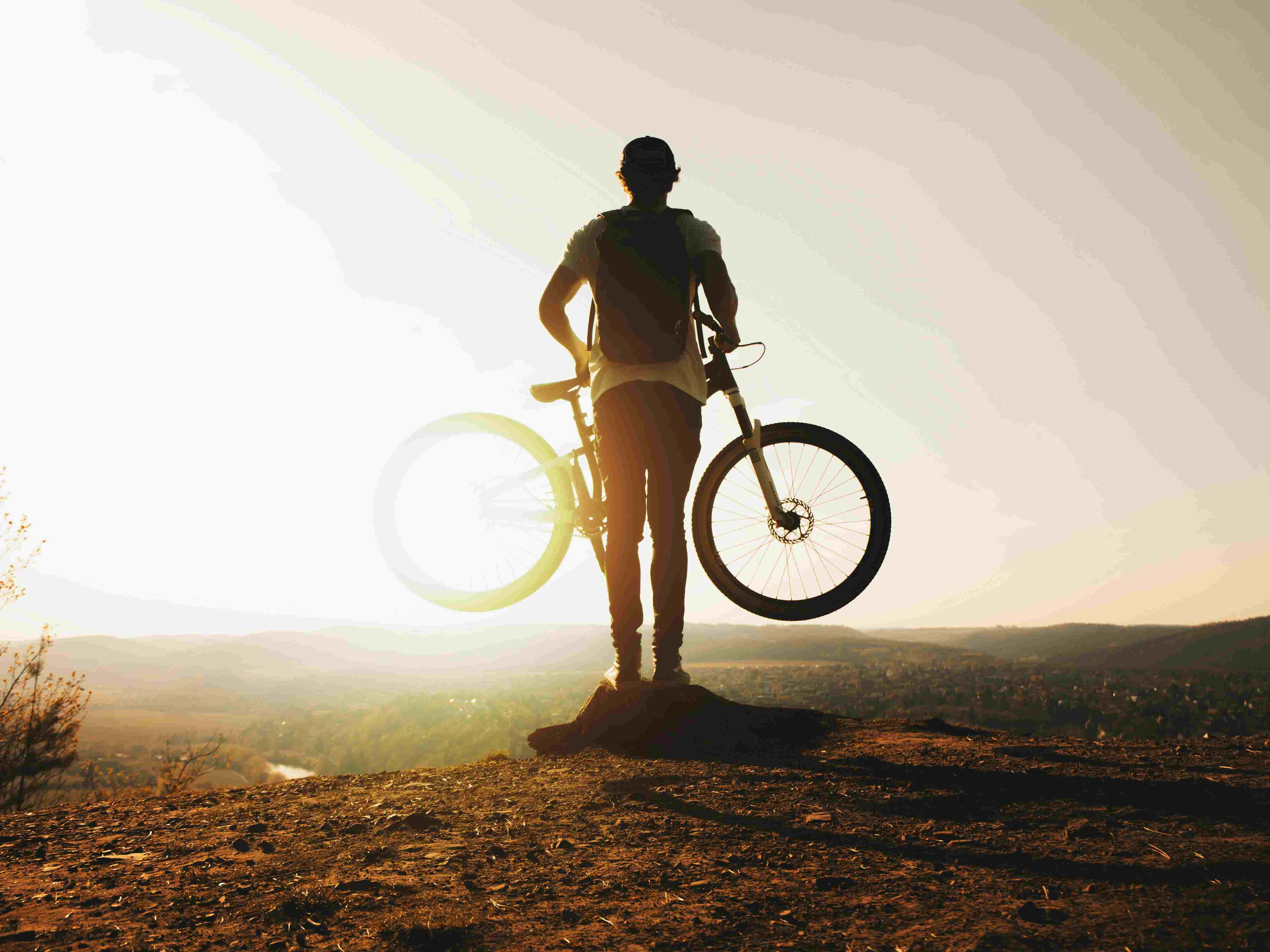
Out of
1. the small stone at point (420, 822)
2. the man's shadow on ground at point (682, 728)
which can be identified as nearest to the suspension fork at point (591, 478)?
the man's shadow on ground at point (682, 728)

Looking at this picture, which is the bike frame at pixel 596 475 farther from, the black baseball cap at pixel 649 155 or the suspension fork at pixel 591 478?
the black baseball cap at pixel 649 155

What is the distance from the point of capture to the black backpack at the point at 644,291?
5016 mm

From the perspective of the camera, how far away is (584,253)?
5.26 m

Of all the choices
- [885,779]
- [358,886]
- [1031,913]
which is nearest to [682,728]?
[885,779]

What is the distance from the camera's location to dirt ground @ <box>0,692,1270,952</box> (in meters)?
1.99

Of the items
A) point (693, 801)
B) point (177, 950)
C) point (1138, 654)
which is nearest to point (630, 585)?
point (693, 801)

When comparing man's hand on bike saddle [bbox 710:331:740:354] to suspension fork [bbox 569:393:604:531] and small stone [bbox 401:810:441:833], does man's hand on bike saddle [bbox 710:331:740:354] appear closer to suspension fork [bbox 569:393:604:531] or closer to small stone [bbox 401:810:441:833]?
suspension fork [bbox 569:393:604:531]

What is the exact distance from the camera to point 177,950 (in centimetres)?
204

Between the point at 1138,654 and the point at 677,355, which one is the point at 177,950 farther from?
the point at 1138,654

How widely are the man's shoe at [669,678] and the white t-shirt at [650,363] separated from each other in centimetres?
213

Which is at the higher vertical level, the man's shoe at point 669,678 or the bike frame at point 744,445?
the bike frame at point 744,445

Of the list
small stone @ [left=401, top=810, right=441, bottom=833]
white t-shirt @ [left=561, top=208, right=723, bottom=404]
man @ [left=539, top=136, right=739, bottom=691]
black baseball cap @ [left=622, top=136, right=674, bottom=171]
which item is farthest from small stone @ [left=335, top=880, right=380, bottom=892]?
black baseball cap @ [left=622, top=136, right=674, bottom=171]

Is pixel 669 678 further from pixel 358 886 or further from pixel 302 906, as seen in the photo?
pixel 302 906

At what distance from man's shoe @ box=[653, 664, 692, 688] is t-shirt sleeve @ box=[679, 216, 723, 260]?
318 centimetres
